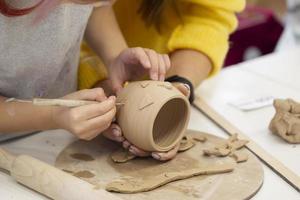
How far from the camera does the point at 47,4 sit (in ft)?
2.25

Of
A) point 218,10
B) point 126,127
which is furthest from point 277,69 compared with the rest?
point 126,127

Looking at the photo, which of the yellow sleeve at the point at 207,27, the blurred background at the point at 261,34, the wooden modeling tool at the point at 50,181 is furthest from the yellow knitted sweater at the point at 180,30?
the blurred background at the point at 261,34

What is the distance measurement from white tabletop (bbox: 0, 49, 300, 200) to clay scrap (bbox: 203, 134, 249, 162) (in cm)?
4

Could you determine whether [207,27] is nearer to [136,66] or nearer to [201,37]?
[201,37]

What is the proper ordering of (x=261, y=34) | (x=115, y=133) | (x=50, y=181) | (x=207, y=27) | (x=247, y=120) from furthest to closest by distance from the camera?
(x=261, y=34) → (x=207, y=27) → (x=247, y=120) → (x=115, y=133) → (x=50, y=181)

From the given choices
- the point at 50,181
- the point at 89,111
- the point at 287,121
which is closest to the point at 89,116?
the point at 89,111

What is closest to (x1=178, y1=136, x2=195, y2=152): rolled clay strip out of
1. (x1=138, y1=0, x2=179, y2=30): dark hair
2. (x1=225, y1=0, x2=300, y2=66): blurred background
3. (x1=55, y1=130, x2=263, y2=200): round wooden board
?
(x1=55, y1=130, x2=263, y2=200): round wooden board

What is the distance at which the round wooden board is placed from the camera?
71 centimetres

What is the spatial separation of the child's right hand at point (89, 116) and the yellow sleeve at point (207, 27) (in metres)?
0.33

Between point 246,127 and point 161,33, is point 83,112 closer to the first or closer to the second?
point 246,127

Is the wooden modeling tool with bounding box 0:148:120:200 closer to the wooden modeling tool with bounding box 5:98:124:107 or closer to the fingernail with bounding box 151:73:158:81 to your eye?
the wooden modeling tool with bounding box 5:98:124:107

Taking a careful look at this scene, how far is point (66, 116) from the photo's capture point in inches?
29.7

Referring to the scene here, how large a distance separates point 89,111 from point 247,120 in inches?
13.0

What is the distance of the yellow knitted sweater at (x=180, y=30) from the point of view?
1042mm
